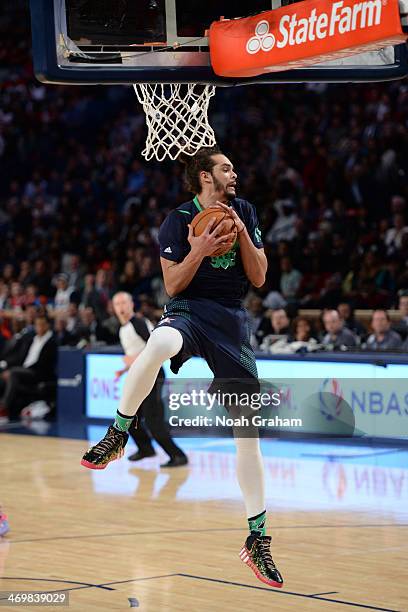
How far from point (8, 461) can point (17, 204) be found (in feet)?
36.5

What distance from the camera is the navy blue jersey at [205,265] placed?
6242 millimetres

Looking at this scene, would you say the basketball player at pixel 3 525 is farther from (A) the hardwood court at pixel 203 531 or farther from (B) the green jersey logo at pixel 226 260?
(B) the green jersey logo at pixel 226 260

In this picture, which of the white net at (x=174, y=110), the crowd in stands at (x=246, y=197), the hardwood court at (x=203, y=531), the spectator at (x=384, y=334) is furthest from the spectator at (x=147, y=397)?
the white net at (x=174, y=110)

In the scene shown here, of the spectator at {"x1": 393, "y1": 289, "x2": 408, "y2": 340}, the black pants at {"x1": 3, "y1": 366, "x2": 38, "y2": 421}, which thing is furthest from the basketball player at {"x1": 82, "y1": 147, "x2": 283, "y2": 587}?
the black pants at {"x1": 3, "y1": 366, "x2": 38, "y2": 421}

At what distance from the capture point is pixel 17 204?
23.9m

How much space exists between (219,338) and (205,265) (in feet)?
1.35

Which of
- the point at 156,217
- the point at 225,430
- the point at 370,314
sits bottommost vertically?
the point at 225,430

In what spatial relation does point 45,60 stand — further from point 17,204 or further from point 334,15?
point 17,204

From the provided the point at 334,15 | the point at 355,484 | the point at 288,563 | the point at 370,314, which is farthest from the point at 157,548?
the point at 370,314

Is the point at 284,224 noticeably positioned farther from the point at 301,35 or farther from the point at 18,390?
the point at 301,35

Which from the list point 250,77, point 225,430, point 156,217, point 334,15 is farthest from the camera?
point 156,217

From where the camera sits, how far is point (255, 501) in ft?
20.7

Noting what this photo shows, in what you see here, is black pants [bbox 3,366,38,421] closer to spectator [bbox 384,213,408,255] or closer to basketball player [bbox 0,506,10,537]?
spectator [bbox 384,213,408,255]

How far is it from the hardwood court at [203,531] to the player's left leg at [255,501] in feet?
2.13
